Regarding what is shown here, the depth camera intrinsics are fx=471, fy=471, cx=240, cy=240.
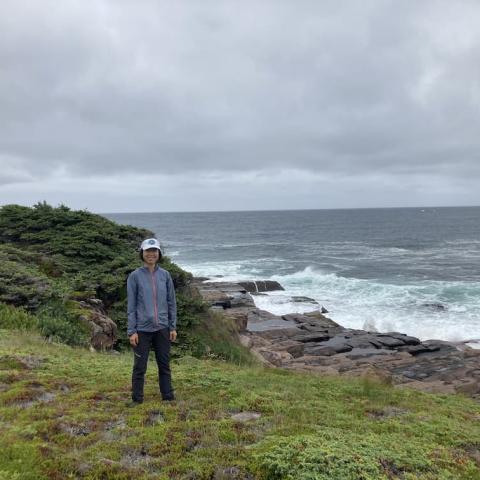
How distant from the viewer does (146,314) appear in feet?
22.1

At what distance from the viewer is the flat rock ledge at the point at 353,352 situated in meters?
17.5

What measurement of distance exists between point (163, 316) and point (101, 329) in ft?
22.4

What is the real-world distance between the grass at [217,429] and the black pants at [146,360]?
7.7 inches

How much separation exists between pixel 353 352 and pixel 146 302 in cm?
1752

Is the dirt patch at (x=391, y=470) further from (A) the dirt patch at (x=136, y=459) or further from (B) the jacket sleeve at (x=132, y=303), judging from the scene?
(B) the jacket sleeve at (x=132, y=303)

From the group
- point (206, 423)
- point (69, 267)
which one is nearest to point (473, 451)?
point (206, 423)

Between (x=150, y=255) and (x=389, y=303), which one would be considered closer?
(x=150, y=255)

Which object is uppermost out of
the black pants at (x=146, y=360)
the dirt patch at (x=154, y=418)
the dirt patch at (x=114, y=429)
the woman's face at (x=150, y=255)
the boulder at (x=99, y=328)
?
the woman's face at (x=150, y=255)

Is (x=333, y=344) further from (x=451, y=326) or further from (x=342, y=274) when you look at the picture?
(x=342, y=274)

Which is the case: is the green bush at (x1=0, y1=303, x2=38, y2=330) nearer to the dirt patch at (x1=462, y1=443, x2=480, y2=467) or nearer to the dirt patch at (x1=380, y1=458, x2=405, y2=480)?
the dirt patch at (x1=380, y1=458, x2=405, y2=480)

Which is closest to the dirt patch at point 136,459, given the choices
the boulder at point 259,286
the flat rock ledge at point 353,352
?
the flat rock ledge at point 353,352

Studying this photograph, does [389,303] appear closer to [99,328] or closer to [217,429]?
[99,328]

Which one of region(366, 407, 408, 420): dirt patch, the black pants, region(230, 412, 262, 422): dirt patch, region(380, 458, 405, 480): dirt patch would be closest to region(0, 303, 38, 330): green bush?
the black pants

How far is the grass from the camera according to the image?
493 cm
